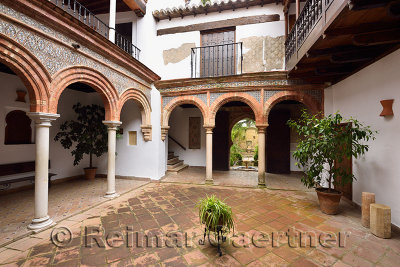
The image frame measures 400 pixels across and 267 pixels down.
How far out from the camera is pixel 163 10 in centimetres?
675

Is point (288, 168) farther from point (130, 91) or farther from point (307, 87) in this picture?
point (130, 91)

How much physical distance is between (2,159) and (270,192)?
785 cm

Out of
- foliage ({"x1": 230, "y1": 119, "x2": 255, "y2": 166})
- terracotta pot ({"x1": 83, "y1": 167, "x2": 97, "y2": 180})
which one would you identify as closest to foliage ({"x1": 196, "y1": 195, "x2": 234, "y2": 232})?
terracotta pot ({"x1": 83, "y1": 167, "x2": 97, "y2": 180})

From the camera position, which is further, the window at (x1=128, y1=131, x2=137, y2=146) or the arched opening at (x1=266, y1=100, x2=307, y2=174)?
the arched opening at (x1=266, y1=100, x2=307, y2=174)

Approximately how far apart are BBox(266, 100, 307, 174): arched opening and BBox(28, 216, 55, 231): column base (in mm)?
7665

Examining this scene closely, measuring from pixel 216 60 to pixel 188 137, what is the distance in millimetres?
4408

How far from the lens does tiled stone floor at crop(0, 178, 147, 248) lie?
315cm

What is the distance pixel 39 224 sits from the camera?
10.2 feet

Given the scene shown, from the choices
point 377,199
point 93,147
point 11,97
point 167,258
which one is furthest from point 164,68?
point 377,199

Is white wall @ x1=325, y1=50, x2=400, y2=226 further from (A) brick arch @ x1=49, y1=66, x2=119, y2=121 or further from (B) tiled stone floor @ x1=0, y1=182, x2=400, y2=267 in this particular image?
(A) brick arch @ x1=49, y1=66, x2=119, y2=121

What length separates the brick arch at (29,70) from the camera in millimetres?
2645

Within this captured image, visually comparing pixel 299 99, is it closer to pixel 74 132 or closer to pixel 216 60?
pixel 216 60

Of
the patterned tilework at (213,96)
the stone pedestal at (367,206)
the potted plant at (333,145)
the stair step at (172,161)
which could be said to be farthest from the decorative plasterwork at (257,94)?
the stair step at (172,161)

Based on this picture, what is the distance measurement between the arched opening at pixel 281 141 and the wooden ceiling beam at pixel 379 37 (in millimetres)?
4931
